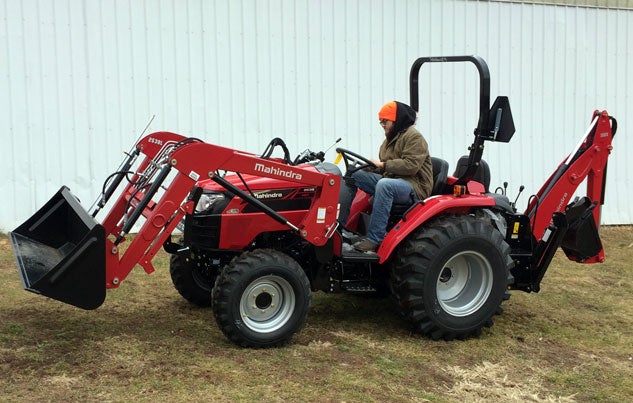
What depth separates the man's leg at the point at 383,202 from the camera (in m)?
5.73

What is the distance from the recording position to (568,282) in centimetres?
804

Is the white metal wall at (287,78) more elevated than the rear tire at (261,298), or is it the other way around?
the white metal wall at (287,78)

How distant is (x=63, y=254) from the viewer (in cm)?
561

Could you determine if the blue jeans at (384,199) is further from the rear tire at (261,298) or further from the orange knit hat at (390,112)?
the rear tire at (261,298)

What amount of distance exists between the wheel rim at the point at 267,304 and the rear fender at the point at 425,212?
2.59 feet

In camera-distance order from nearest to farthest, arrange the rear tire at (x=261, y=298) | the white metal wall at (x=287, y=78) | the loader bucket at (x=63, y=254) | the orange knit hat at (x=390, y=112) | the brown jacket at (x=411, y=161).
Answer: the loader bucket at (x=63, y=254) → the rear tire at (x=261, y=298) → the brown jacket at (x=411, y=161) → the orange knit hat at (x=390, y=112) → the white metal wall at (x=287, y=78)

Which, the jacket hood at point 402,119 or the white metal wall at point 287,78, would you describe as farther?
the white metal wall at point 287,78

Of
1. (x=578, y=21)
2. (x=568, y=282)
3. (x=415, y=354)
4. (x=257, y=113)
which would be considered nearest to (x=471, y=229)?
(x=415, y=354)

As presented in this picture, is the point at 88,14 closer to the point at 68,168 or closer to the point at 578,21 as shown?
the point at 68,168

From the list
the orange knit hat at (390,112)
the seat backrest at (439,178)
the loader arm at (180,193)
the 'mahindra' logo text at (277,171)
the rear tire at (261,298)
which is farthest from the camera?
the seat backrest at (439,178)

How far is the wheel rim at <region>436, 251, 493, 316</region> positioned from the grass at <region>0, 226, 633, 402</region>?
294mm

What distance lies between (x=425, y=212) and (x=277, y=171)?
3.96ft

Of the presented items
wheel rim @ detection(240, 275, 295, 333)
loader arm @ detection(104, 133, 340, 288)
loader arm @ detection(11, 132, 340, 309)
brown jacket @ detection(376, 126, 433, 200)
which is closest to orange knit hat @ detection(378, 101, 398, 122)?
brown jacket @ detection(376, 126, 433, 200)

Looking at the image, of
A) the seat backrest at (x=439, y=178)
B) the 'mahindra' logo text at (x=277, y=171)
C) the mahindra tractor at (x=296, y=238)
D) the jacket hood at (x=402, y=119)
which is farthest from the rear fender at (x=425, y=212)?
the 'mahindra' logo text at (x=277, y=171)
